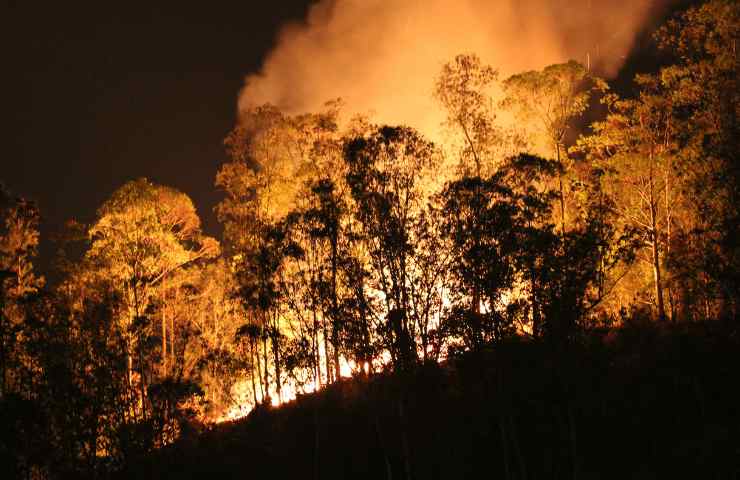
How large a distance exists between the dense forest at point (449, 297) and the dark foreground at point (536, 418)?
8 cm

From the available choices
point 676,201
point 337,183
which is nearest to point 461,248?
point 337,183

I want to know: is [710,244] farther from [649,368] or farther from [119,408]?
[119,408]

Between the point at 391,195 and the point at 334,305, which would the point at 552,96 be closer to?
the point at 391,195

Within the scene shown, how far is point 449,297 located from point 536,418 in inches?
257

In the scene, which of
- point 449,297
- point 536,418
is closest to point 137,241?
point 449,297

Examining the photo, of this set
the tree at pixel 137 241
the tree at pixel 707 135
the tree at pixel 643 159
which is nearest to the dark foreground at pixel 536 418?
the tree at pixel 707 135

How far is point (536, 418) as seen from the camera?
70.8 feet

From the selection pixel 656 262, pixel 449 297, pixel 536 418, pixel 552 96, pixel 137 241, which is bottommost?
pixel 536 418

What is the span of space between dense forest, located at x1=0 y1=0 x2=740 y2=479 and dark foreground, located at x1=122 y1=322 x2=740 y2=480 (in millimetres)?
83

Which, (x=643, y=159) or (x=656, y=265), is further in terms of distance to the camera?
(x=643, y=159)

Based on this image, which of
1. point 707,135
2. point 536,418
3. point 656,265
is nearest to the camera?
point 536,418

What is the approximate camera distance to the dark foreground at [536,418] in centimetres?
1931

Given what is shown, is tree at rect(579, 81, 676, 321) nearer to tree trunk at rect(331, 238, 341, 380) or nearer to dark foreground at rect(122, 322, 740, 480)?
dark foreground at rect(122, 322, 740, 480)

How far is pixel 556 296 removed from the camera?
16.6 m
